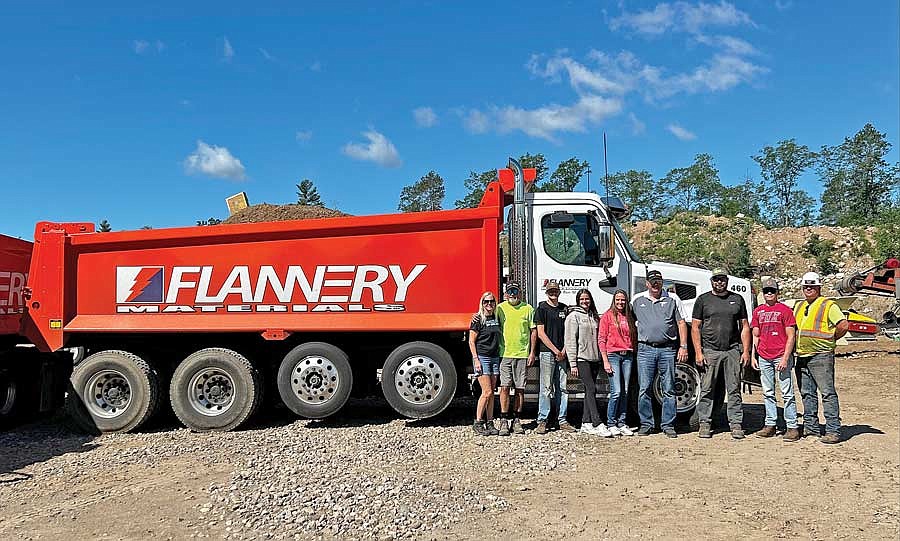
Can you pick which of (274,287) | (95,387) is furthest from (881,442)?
(95,387)

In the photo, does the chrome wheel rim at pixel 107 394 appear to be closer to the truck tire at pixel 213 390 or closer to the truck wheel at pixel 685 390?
the truck tire at pixel 213 390

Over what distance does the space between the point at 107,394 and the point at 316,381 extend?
254 cm

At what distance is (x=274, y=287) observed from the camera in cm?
793

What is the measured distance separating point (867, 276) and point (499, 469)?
13983mm

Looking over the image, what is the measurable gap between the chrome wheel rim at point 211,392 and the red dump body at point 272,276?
0.55 meters

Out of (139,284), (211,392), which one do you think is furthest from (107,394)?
(139,284)

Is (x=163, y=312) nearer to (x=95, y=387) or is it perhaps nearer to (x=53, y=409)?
(x=95, y=387)

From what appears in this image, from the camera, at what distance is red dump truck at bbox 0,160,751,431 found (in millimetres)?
7785

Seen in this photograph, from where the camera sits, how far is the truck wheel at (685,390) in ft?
25.2

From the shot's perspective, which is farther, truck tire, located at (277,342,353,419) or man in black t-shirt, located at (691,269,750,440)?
truck tire, located at (277,342,353,419)

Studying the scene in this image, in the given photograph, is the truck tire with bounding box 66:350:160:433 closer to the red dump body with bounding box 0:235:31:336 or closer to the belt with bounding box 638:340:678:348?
the red dump body with bounding box 0:235:31:336

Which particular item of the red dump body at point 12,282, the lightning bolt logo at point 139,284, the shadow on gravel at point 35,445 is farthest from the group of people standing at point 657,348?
the red dump body at point 12,282

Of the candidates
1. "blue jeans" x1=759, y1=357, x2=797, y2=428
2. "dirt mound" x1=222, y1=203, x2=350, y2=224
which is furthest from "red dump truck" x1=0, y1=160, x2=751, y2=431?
"dirt mound" x1=222, y1=203, x2=350, y2=224

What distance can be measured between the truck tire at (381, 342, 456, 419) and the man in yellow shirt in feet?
13.0
